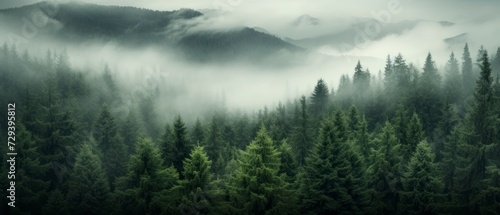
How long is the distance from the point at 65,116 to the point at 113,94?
145 ft

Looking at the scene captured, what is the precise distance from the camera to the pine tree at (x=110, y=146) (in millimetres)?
58250

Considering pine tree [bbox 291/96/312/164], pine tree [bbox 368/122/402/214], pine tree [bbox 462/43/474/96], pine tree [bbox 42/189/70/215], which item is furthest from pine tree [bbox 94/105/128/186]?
pine tree [bbox 462/43/474/96]

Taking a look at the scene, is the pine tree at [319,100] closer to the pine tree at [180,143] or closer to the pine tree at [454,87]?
the pine tree at [454,87]

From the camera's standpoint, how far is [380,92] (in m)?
101

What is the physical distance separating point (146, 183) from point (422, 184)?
26624 mm

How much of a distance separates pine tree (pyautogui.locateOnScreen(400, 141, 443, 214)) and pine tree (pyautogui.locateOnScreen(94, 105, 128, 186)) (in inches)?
1344

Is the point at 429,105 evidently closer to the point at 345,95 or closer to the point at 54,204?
the point at 345,95

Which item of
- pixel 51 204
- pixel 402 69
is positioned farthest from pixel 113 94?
pixel 402 69

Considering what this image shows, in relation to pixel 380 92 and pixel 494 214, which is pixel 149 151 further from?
pixel 380 92

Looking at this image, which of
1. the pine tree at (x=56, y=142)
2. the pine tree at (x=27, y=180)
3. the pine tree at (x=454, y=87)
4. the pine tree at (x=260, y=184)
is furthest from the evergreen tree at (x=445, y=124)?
the pine tree at (x=27, y=180)

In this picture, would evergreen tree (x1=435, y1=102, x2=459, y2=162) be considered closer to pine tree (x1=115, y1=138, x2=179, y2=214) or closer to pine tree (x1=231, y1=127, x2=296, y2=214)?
pine tree (x1=231, y1=127, x2=296, y2=214)

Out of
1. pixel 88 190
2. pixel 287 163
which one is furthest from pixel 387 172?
pixel 88 190

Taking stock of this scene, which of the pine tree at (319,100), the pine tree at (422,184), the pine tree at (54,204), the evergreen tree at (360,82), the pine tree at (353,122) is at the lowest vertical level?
the pine tree at (54,204)

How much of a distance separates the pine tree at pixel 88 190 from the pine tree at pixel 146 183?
500 cm
